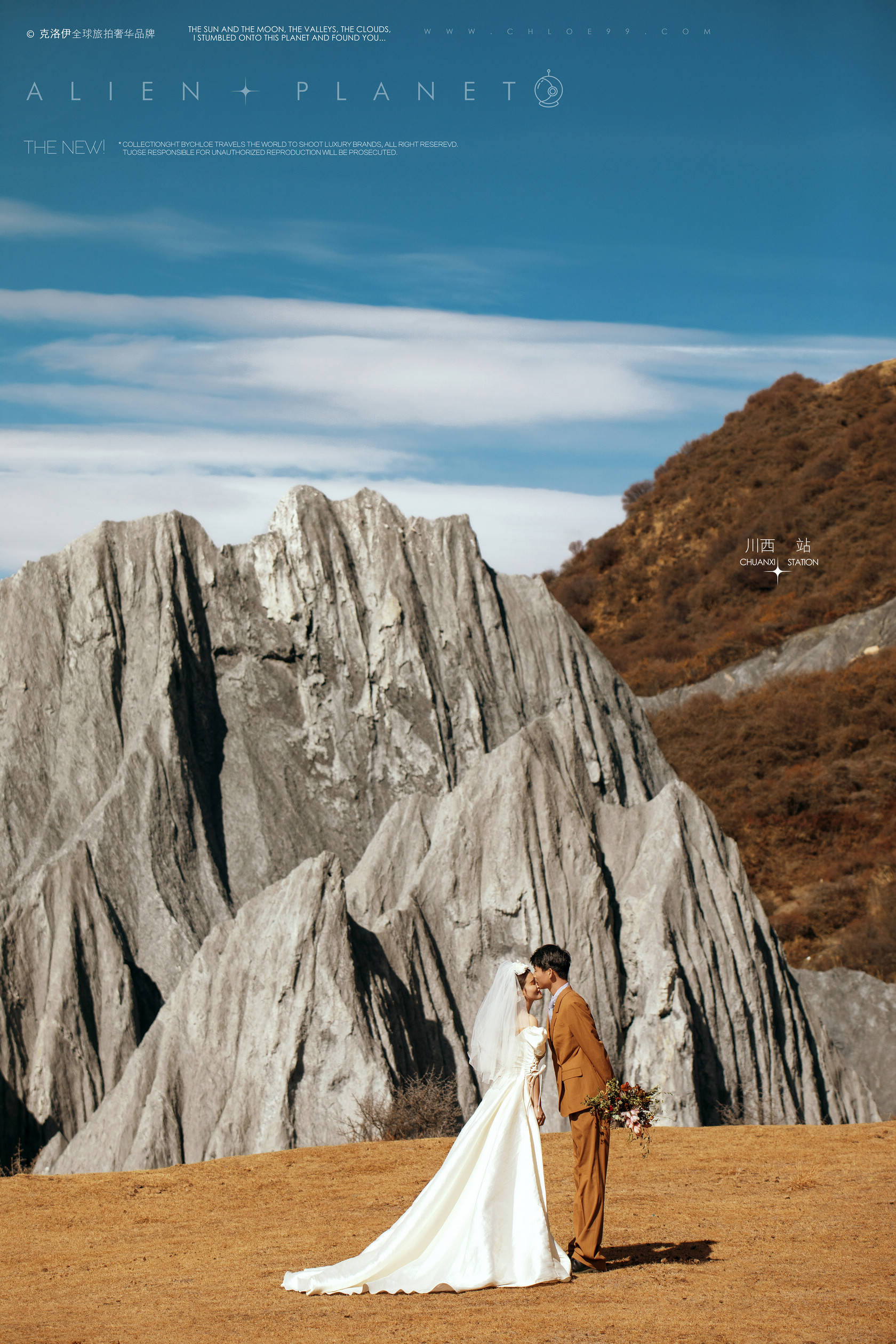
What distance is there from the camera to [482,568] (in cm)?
2783

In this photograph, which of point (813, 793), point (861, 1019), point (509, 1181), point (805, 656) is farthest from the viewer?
point (805, 656)

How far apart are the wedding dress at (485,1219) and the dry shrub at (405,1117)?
29.9ft

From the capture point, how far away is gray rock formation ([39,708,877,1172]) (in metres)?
17.8

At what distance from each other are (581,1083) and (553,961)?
78cm

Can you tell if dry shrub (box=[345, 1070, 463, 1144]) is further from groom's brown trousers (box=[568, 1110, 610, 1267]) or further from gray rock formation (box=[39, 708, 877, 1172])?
groom's brown trousers (box=[568, 1110, 610, 1267])

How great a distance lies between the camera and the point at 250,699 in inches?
1022

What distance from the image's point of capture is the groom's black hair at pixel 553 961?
7766mm

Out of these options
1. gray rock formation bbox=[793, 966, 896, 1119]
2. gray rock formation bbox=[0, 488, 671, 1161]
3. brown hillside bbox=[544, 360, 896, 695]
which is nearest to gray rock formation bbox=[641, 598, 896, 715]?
brown hillside bbox=[544, 360, 896, 695]

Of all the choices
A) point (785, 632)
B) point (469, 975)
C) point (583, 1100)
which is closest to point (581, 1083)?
point (583, 1100)

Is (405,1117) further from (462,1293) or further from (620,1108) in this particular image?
(620,1108)

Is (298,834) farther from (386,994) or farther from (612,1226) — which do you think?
(612,1226)

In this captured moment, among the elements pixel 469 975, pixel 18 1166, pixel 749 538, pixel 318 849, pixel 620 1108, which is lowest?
pixel 18 1166

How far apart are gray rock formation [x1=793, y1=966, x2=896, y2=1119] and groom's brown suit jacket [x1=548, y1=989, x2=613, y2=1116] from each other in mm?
15814

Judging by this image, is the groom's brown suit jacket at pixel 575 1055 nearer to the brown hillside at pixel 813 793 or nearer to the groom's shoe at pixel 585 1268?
the groom's shoe at pixel 585 1268
